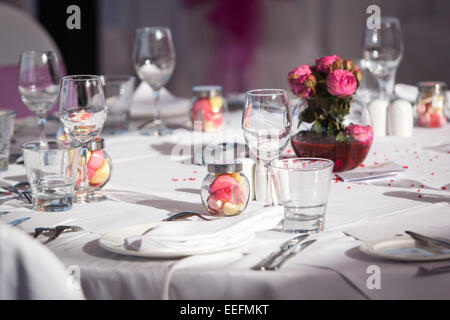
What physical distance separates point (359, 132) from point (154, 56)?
81 centimetres

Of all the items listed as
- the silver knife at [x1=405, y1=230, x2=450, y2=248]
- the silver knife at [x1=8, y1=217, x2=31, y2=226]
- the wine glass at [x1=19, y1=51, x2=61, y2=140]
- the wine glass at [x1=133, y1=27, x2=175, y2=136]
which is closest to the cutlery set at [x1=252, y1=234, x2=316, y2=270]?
the silver knife at [x1=405, y1=230, x2=450, y2=248]

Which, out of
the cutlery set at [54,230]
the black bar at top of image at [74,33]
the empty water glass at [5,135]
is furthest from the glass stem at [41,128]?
the black bar at top of image at [74,33]

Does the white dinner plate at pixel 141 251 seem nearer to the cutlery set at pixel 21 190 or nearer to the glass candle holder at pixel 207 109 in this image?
the cutlery set at pixel 21 190

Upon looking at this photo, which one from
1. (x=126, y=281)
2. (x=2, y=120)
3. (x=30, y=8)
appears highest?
(x=30, y=8)

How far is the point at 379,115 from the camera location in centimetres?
204

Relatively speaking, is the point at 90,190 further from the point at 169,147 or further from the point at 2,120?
the point at 169,147

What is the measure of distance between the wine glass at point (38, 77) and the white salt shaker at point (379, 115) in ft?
2.90

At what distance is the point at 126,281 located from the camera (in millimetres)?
981

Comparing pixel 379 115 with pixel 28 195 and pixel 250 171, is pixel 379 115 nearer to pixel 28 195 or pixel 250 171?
pixel 250 171

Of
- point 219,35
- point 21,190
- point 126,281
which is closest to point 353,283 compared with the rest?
point 126,281

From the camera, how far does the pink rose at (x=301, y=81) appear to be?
63.1 inches

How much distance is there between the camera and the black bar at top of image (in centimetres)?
518

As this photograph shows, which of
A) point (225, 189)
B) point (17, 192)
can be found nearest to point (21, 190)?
point (17, 192)

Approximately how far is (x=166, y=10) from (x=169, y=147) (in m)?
Result: 3.94
